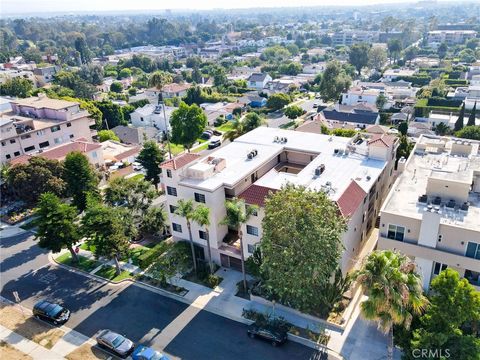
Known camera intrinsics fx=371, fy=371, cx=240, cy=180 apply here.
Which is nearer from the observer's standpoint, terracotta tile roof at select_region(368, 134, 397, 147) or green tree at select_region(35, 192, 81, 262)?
green tree at select_region(35, 192, 81, 262)

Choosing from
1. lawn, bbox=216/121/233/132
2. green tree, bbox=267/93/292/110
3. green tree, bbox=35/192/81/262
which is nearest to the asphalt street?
green tree, bbox=35/192/81/262

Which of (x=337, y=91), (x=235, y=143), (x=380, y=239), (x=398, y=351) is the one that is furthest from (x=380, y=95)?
(x=398, y=351)

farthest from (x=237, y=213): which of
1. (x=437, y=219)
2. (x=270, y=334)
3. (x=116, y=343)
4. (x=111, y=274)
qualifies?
(x=111, y=274)

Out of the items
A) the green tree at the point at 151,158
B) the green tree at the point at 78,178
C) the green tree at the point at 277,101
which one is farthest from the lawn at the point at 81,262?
the green tree at the point at 277,101

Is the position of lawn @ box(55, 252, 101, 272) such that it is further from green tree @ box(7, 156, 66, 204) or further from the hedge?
green tree @ box(7, 156, 66, 204)

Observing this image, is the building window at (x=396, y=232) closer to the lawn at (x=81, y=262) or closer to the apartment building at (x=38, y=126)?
the lawn at (x=81, y=262)

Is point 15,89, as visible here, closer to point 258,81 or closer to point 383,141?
point 258,81
